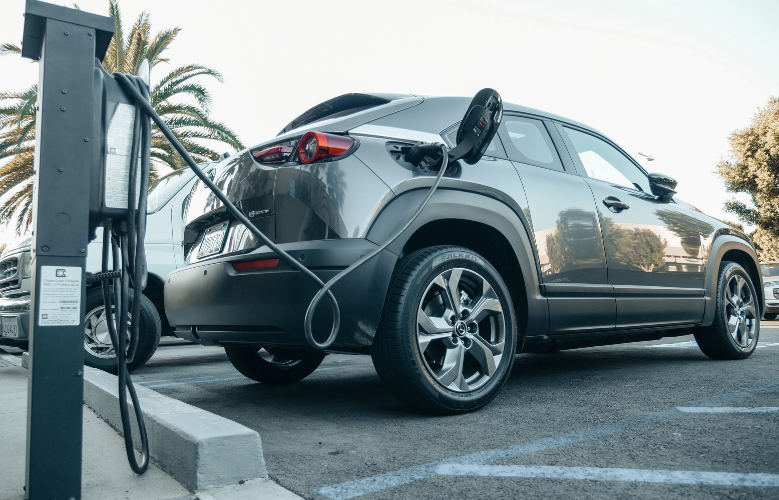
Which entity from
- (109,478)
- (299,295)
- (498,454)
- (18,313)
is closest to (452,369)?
(498,454)

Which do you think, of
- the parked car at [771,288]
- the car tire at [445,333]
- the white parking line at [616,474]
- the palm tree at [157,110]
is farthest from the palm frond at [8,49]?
the parked car at [771,288]

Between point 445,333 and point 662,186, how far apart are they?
245 centimetres

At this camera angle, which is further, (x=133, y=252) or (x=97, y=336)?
(x=97, y=336)

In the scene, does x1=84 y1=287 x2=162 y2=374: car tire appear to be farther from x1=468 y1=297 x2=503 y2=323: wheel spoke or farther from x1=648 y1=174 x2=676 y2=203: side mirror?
x1=648 y1=174 x2=676 y2=203: side mirror

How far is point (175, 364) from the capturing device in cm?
595

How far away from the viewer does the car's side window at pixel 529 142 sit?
11.4 feet

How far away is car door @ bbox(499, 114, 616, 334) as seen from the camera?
3348 millimetres

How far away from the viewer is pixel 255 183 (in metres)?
2.86

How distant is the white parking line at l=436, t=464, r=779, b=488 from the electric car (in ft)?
2.32

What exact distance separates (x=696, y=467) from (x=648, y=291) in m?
2.17

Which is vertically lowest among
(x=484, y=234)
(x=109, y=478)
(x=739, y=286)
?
(x=109, y=478)

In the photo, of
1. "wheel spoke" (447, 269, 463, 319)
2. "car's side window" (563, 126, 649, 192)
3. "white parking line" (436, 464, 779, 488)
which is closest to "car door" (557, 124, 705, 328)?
"car's side window" (563, 126, 649, 192)

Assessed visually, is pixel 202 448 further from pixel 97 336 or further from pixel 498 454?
pixel 97 336

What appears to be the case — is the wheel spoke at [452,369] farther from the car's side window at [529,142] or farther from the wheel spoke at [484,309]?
the car's side window at [529,142]
